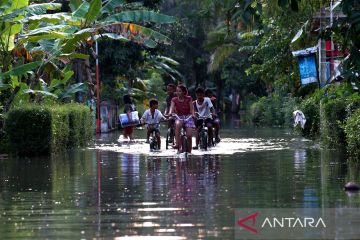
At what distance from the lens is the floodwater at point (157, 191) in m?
11.4

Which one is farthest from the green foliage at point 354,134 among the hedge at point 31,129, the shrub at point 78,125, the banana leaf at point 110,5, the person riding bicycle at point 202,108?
the shrub at point 78,125

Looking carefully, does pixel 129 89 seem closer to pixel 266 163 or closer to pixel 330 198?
pixel 266 163

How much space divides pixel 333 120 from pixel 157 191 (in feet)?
44.1

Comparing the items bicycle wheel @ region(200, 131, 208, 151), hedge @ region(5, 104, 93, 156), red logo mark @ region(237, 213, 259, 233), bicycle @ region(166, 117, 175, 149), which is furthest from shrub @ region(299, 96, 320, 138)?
red logo mark @ region(237, 213, 259, 233)

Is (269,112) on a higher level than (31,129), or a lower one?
higher

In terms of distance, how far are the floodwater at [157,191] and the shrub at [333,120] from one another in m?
1.78

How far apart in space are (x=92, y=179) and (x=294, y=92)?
1260 inches

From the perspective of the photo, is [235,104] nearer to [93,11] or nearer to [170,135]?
[170,135]

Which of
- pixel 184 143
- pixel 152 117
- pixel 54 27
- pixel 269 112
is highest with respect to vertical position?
pixel 54 27

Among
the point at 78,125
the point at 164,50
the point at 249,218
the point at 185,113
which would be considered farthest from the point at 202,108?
the point at 164,50

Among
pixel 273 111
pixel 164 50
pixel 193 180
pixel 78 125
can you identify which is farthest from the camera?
pixel 273 111

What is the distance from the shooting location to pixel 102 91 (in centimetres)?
5584

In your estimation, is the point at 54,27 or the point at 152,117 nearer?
the point at 54,27

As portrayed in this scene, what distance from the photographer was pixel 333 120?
2819 cm
